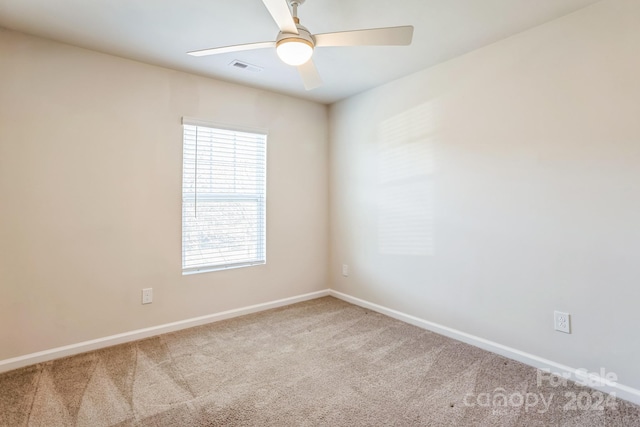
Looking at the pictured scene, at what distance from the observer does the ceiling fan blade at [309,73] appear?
6.51ft

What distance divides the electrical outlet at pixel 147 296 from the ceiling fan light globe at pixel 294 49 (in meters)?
2.23

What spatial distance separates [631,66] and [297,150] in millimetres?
2750

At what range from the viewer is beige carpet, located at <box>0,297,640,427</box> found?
1692 millimetres

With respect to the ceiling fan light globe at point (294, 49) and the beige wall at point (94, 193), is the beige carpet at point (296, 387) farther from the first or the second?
the ceiling fan light globe at point (294, 49)

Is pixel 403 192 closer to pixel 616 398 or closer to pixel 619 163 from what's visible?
pixel 619 163

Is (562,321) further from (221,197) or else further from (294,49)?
(221,197)

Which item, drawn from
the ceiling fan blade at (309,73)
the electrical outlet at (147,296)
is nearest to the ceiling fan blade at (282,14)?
the ceiling fan blade at (309,73)

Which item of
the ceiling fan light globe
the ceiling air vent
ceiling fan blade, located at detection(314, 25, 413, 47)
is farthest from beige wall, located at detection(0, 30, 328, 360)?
ceiling fan blade, located at detection(314, 25, 413, 47)

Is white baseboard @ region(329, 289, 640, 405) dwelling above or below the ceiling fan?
below

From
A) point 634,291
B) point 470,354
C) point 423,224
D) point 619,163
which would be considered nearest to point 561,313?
point 634,291

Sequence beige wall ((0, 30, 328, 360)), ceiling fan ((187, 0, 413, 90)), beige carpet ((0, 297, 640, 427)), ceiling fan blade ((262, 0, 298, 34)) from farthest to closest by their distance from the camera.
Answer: beige wall ((0, 30, 328, 360))
beige carpet ((0, 297, 640, 427))
ceiling fan ((187, 0, 413, 90))
ceiling fan blade ((262, 0, 298, 34))

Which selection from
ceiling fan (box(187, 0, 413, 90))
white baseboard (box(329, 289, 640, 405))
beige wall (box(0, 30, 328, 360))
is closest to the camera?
ceiling fan (box(187, 0, 413, 90))

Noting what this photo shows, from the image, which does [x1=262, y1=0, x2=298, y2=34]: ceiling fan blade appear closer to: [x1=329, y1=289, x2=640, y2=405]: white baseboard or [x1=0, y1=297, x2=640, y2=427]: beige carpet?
[x1=0, y1=297, x2=640, y2=427]: beige carpet

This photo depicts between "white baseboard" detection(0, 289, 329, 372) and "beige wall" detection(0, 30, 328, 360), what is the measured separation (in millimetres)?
44
